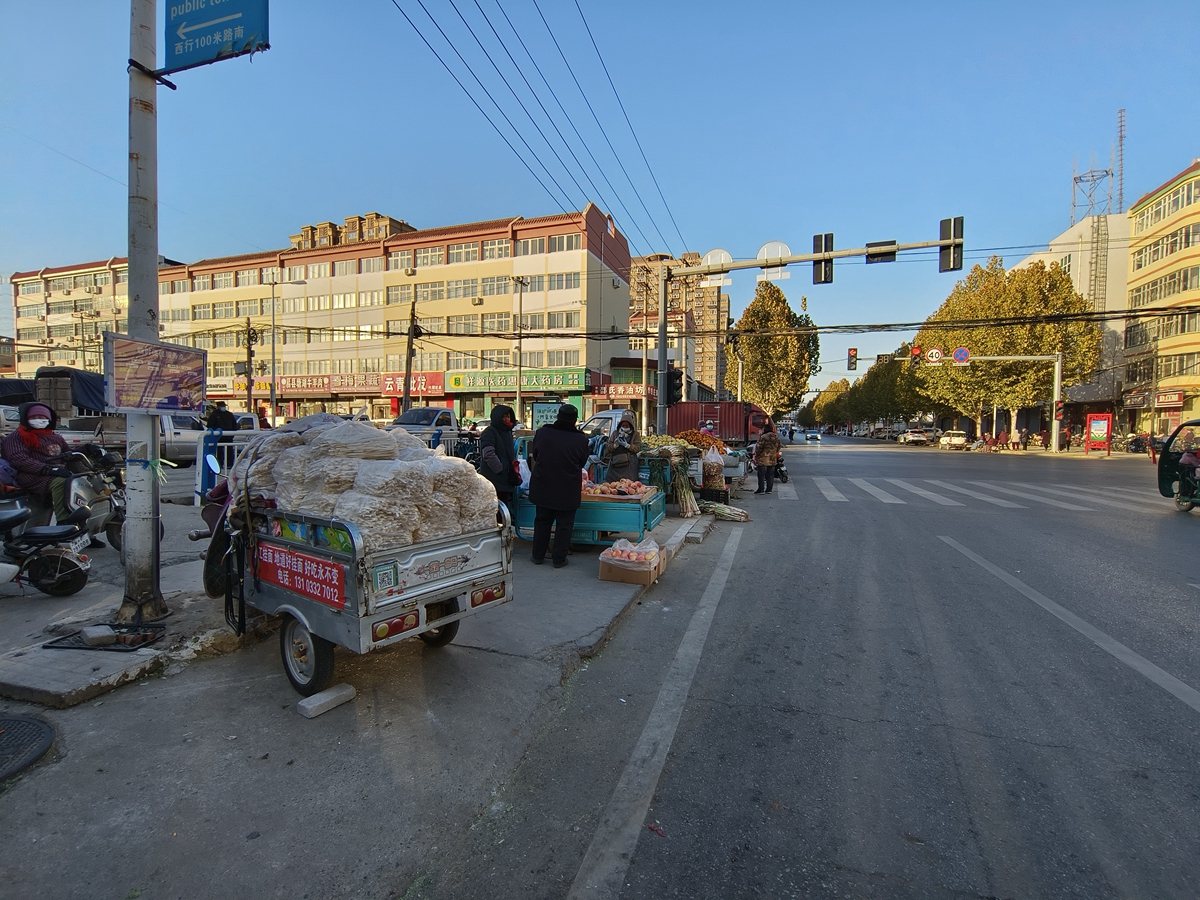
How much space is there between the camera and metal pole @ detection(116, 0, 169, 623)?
4.41 metres

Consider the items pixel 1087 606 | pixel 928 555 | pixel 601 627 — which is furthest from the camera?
pixel 928 555

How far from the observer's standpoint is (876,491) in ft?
50.3

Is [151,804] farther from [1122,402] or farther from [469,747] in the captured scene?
[1122,402]

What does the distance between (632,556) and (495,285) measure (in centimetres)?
4108

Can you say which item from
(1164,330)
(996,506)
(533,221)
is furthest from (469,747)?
(1164,330)

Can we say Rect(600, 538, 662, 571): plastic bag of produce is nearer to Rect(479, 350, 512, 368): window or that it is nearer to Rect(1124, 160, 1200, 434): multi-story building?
Rect(479, 350, 512, 368): window

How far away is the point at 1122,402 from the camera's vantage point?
4431cm

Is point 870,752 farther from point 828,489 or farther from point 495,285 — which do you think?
point 495,285

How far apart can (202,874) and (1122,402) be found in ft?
190

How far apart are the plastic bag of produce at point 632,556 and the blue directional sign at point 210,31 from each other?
5028 millimetres

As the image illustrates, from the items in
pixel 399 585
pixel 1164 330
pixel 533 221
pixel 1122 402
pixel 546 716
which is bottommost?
pixel 546 716

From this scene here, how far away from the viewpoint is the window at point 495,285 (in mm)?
44062

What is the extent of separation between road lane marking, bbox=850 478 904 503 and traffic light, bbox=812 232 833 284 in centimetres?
523

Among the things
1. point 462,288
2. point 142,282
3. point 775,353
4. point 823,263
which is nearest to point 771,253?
point 823,263
